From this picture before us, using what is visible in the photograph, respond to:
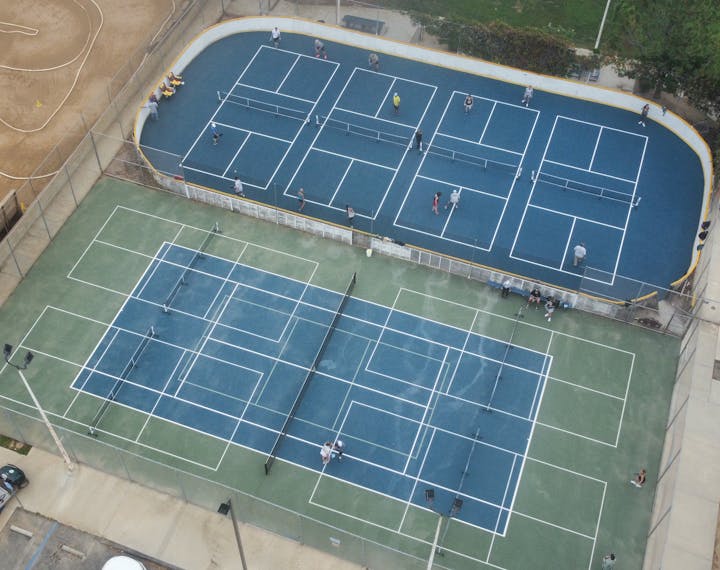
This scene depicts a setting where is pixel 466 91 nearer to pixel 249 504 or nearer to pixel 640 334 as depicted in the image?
pixel 640 334

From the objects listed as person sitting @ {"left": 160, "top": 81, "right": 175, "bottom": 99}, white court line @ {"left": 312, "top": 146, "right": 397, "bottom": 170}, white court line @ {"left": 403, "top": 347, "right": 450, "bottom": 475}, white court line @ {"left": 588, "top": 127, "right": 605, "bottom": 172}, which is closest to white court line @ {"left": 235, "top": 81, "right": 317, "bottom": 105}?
person sitting @ {"left": 160, "top": 81, "right": 175, "bottom": 99}

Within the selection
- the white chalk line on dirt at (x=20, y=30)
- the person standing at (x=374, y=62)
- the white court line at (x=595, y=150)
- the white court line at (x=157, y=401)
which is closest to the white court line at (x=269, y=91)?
the person standing at (x=374, y=62)

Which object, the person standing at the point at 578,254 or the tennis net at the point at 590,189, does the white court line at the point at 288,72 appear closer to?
the tennis net at the point at 590,189

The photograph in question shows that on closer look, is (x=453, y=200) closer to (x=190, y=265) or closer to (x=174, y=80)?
(x=190, y=265)

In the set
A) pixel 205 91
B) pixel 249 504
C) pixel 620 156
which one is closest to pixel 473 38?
pixel 620 156

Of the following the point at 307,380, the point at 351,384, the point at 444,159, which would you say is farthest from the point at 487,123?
the point at 307,380

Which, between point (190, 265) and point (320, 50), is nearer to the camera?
point (190, 265)

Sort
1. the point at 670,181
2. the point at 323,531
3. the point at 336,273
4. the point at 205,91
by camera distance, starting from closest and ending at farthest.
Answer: the point at 323,531 < the point at 336,273 < the point at 670,181 < the point at 205,91
